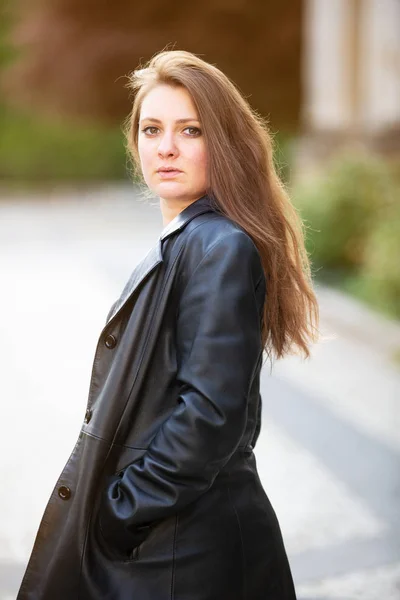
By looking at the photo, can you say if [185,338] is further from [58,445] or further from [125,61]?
[125,61]

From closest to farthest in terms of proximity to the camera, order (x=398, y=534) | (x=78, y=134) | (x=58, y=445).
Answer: (x=398, y=534), (x=58, y=445), (x=78, y=134)

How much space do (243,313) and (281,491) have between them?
9.58ft

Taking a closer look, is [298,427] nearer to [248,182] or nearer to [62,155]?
[248,182]

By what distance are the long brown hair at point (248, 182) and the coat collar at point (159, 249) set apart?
0.13 feet

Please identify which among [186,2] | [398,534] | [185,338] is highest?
[186,2]

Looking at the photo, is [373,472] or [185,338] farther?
[373,472]

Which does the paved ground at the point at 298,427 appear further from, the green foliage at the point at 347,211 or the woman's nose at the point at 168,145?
the green foliage at the point at 347,211

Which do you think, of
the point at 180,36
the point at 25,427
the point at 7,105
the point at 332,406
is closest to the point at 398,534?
the point at 332,406

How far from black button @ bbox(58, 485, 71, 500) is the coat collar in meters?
0.38

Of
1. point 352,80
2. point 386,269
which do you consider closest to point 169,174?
point 386,269

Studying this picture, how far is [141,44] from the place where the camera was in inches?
886

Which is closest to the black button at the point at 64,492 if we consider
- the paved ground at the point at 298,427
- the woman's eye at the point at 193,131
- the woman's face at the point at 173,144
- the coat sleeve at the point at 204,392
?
the coat sleeve at the point at 204,392

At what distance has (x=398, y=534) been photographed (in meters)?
4.07

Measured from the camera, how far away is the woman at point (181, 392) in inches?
71.0
